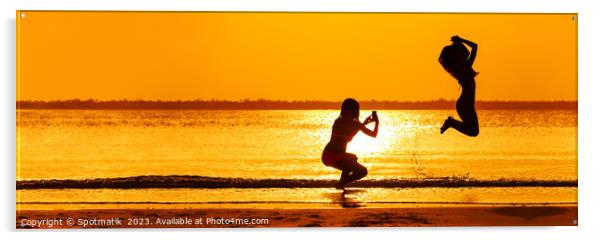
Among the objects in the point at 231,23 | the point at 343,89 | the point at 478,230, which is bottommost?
the point at 478,230

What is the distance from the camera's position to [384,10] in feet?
9.60

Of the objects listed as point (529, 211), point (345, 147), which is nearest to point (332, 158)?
point (345, 147)

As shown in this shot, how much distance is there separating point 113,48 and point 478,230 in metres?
1.58

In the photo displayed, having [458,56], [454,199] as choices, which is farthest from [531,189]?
[458,56]

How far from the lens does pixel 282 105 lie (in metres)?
2.92

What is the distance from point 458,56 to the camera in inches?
116

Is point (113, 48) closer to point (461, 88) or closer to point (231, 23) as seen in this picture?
point (231, 23)

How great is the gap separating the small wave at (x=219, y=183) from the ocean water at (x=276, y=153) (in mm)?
15

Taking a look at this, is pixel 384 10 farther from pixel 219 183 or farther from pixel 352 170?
pixel 219 183

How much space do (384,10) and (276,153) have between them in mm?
695

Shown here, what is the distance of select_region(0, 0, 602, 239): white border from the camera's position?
2.87m

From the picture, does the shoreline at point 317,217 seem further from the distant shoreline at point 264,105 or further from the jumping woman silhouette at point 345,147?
the distant shoreline at point 264,105

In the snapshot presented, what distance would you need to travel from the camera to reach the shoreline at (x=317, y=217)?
2879 millimetres

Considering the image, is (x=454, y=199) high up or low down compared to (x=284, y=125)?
down
